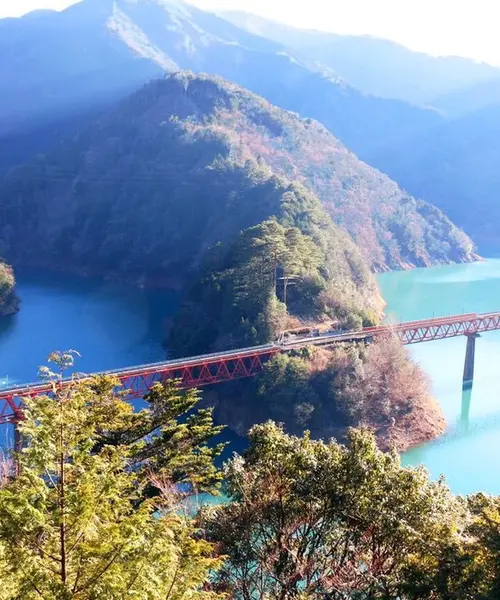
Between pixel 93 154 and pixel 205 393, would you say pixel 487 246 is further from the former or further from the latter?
pixel 205 393

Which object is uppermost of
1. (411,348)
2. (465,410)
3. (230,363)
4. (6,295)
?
(6,295)

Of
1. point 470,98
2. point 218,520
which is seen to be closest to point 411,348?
point 218,520

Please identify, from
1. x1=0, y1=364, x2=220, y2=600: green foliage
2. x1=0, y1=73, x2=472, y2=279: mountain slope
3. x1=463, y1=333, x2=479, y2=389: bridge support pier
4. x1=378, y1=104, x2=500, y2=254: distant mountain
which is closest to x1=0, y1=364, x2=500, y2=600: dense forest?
x1=0, y1=364, x2=220, y2=600: green foliage

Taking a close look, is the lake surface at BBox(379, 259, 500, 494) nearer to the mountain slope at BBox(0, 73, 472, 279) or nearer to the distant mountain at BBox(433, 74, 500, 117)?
the mountain slope at BBox(0, 73, 472, 279)

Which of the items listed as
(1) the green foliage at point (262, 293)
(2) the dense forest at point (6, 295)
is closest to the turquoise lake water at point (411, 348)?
(2) the dense forest at point (6, 295)

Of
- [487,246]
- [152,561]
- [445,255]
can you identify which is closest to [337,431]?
[152,561]

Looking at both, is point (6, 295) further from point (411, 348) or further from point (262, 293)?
point (411, 348)

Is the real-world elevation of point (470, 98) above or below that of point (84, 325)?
above

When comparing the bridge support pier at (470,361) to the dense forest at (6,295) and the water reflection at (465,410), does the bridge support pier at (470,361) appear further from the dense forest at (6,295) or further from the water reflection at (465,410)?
the dense forest at (6,295)
